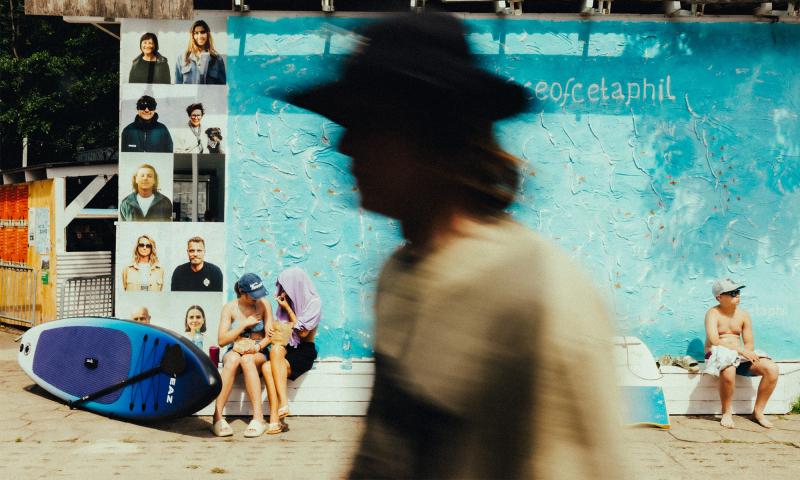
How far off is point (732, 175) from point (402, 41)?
21.1 ft

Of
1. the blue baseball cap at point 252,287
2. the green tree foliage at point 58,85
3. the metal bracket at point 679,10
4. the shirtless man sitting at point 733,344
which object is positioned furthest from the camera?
the green tree foliage at point 58,85

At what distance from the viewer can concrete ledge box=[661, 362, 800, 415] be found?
641 cm

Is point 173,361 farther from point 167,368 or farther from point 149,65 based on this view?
point 149,65

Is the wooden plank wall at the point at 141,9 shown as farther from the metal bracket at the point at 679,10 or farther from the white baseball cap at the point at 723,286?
the white baseball cap at the point at 723,286

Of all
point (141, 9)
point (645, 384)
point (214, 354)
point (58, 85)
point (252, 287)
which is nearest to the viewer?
point (252, 287)

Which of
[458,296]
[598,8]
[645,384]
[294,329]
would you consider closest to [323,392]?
[294,329]

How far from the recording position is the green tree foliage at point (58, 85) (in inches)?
707

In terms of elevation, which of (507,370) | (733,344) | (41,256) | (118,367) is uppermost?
(507,370)

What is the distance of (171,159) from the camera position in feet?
22.1

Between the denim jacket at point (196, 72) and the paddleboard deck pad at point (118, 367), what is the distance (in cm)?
265

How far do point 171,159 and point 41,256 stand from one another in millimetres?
4563

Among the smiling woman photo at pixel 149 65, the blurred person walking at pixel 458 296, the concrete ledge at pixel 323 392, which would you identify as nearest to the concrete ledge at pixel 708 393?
the concrete ledge at pixel 323 392

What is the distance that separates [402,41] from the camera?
1.35 metres

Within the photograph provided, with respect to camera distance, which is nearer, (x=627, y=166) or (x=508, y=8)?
(x=508, y=8)
